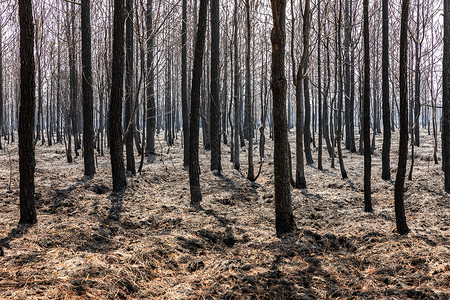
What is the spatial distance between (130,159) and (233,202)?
4748 millimetres

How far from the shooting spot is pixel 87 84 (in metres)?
10.2

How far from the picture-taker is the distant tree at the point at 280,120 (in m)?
5.20

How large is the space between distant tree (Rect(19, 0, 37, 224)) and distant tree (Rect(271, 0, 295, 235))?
4.03 meters

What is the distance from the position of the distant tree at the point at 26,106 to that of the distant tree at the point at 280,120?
158 inches

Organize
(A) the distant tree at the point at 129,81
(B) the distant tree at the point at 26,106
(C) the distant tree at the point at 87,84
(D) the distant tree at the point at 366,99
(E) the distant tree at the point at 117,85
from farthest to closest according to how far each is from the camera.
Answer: (A) the distant tree at the point at 129,81 → (C) the distant tree at the point at 87,84 → (E) the distant tree at the point at 117,85 → (D) the distant tree at the point at 366,99 → (B) the distant tree at the point at 26,106

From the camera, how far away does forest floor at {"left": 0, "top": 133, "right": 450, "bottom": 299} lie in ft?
11.3

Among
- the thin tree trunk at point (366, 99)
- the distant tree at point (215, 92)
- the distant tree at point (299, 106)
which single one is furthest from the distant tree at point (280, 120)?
the distant tree at point (215, 92)

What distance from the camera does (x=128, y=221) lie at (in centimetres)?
621

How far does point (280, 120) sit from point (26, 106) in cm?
426

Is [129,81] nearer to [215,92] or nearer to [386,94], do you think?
[215,92]

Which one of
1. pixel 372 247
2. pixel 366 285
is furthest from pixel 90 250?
pixel 372 247

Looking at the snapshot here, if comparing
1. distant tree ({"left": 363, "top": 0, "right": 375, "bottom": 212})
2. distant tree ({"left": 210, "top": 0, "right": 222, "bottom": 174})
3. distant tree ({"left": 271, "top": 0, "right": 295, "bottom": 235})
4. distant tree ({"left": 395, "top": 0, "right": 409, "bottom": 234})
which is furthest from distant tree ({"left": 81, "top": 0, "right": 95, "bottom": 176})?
distant tree ({"left": 395, "top": 0, "right": 409, "bottom": 234})

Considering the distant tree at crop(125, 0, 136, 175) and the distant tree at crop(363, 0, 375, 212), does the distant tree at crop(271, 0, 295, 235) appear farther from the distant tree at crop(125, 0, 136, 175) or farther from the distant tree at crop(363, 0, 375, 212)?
the distant tree at crop(125, 0, 136, 175)

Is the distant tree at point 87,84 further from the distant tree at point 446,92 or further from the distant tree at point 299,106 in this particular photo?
the distant tree at point 446,92
